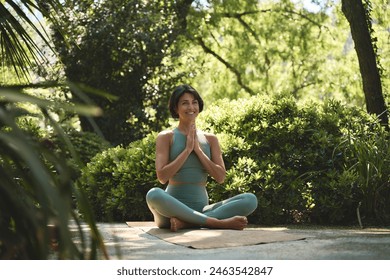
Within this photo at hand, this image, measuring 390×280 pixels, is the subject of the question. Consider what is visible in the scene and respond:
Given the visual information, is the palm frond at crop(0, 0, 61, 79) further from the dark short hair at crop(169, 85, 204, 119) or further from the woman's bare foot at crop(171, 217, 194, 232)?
the woman's bare foot at crop(171, 217, 194, 232)

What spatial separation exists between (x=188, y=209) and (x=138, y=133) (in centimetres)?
533

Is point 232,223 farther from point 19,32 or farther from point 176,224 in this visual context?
point 19,32

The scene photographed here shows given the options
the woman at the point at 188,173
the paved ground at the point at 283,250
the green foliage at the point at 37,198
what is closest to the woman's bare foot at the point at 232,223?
the woman at the point at 188,173

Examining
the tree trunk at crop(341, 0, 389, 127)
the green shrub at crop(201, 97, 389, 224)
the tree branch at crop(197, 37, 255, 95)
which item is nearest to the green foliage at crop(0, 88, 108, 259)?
the green shrub at crop(201, 97, 389, 224)

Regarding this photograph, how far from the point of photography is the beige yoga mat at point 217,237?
384 centimetres

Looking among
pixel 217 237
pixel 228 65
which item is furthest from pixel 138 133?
pixel 228 65

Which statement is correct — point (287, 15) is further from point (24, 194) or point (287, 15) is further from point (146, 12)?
point (24, 194)

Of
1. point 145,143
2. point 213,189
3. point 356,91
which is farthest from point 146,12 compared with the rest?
point 356,91

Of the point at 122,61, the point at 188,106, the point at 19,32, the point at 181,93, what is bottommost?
the point at 188,106

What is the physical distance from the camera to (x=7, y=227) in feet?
5.54

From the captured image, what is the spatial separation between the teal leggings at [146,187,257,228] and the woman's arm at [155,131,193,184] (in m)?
0.12

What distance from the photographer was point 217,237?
4129 millimetres

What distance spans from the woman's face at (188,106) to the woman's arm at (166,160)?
0.62 feet

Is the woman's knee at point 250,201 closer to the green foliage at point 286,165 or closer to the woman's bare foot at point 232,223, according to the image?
the woman's bare foot at point 232,223
